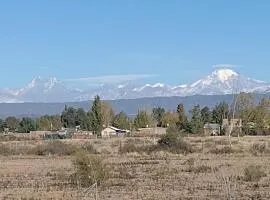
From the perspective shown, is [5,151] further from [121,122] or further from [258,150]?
[121,122]

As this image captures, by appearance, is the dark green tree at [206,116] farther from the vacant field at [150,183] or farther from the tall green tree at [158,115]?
the vacant field at [150,183]

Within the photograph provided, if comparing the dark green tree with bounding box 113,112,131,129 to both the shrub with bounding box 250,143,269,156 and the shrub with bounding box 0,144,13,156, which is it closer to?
the shrub with bounding box 0,144,13,156

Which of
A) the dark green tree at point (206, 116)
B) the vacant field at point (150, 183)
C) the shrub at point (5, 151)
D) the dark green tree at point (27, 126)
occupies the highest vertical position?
the dark green tree at point (206, 116)

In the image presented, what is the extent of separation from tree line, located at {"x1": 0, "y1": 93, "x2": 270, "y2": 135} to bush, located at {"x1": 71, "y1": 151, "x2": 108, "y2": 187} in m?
60.3

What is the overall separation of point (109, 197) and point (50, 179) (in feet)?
27.2

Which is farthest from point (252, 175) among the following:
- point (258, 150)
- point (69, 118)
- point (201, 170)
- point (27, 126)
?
point (69, 118)

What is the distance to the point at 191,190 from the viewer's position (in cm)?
2586

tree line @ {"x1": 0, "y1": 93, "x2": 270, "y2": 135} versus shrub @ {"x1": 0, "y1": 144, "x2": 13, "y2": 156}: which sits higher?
tree line @ {"x1": 0, "y1": 93, "x2": 270, "y2": 135}

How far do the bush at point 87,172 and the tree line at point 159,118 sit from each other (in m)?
60.3

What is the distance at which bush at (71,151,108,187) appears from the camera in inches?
1113

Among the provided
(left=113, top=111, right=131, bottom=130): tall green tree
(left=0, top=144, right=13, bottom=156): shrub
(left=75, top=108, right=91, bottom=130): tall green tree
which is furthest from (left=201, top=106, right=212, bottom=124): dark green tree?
(left=0, top=144, right=13, bottom=156): shrub

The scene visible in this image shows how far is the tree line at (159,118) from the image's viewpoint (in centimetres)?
11564

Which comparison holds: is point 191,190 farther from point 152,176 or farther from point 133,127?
point 133,127

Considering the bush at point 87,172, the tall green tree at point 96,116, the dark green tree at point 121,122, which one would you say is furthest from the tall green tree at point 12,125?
the bush at point 87,172
